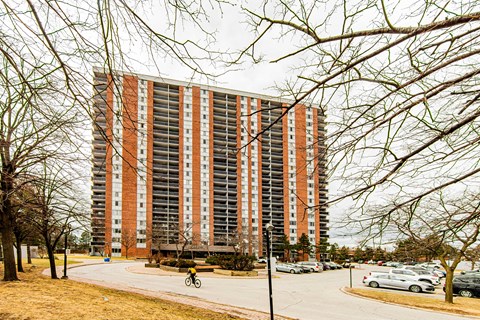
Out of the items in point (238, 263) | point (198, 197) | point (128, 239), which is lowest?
point (128, 239)

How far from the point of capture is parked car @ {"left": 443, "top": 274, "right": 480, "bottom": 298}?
23500mm

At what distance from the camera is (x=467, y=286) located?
23.8 meters

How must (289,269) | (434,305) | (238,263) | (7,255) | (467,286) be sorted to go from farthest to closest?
(289,269)
(238,263)
(467,286)
(434,305)
(7,255)

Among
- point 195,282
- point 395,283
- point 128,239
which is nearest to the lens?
point 195,282

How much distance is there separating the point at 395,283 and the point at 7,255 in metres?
23.2

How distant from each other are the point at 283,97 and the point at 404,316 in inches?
522

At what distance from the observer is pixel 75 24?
3314mm

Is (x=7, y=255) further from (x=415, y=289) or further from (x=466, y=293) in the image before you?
(x=466, y=293)

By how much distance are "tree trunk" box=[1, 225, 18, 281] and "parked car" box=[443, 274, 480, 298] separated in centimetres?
2419

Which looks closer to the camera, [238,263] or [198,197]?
[238,263]

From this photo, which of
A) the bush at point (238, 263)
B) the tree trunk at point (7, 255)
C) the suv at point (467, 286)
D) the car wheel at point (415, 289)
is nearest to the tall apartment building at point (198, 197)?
the bush at point (238, 263)

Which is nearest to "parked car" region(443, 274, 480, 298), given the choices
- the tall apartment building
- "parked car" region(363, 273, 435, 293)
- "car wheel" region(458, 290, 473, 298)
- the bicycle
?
"car wheel" region(458, 290, 473, 298)

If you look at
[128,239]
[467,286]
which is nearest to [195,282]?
[467,286]

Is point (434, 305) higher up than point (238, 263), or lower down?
higher up
